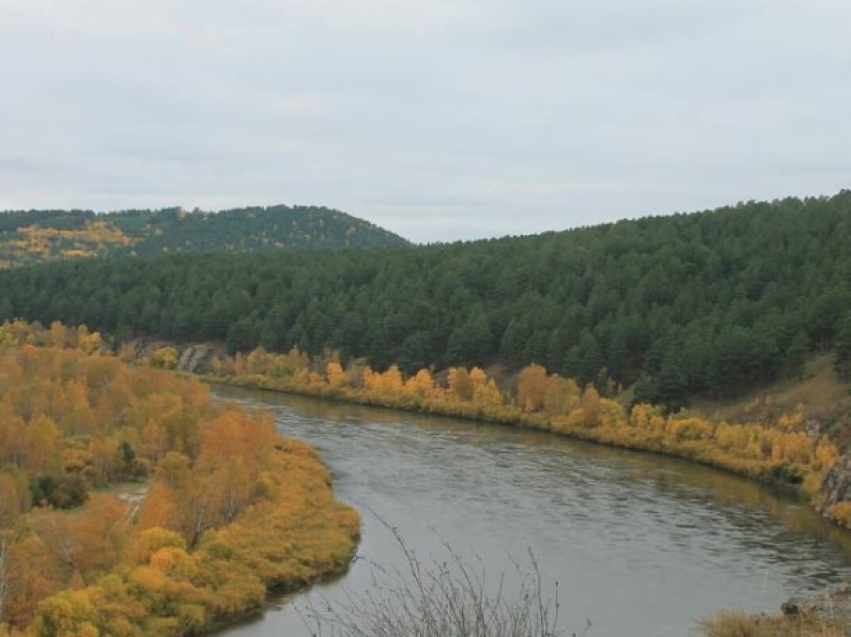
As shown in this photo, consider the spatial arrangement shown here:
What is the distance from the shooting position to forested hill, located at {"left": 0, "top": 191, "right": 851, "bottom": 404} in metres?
98.9

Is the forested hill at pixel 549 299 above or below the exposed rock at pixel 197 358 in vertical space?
above

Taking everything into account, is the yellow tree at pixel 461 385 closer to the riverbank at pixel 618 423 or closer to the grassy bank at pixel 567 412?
the grassy bank at pixel 567 412

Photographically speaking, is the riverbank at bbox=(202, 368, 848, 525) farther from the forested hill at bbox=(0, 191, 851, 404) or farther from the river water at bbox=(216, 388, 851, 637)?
the forested hill at bbox=(0, 191, 851, 404)

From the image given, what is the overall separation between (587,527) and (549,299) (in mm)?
71631

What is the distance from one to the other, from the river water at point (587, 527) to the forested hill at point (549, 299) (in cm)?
2175

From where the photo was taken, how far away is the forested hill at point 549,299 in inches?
3893

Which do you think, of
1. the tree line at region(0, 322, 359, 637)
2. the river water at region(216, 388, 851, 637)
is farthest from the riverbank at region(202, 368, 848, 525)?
the tree line at region(0, 322, 359, 637)

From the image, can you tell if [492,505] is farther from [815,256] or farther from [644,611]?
[815,256]

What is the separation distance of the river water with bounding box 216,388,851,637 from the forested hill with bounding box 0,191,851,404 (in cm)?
2175

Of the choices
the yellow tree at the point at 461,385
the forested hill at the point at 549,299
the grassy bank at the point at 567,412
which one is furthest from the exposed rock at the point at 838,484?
the yellow tree at the point at 461,385

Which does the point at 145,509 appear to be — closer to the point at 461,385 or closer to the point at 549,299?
the point at 461,385

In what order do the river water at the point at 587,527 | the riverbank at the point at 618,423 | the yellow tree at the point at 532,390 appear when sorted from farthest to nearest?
the yellow tree at the point at 532,390
the riverbank at the point at 618,423
the river water at the point at 587,527

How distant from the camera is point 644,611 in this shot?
4262cm

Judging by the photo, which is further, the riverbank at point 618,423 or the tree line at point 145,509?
the riverbank at point 618,423
